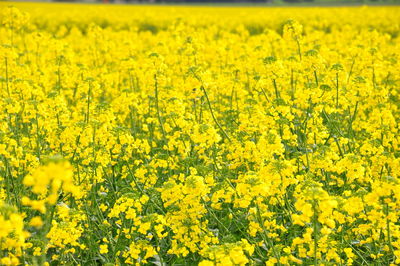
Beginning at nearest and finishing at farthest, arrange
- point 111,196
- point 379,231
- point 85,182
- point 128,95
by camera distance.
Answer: point 379,231, point 85,182, point 111,196, point 128,95

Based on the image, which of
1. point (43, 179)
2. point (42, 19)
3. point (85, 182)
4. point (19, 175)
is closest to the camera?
point (43, 179)

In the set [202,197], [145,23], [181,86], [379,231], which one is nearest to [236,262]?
[202,197]

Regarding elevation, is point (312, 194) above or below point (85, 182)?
above

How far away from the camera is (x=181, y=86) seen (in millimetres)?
7293

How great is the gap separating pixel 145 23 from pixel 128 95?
A: 1591 centimetres

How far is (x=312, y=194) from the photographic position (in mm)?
2730

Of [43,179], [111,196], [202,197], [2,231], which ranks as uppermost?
[43,179]

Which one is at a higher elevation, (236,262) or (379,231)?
(236,262)

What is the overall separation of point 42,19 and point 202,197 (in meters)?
19.7

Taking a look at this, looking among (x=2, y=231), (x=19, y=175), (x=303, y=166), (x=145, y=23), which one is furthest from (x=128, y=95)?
(x=145, y=23)

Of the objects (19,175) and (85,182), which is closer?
(85,182)

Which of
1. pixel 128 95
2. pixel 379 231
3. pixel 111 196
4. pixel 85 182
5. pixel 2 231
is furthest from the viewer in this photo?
pixel 128 95

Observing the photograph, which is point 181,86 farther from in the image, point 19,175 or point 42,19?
point 42,19

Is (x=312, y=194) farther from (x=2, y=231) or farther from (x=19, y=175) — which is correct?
(x=19, y=175)
